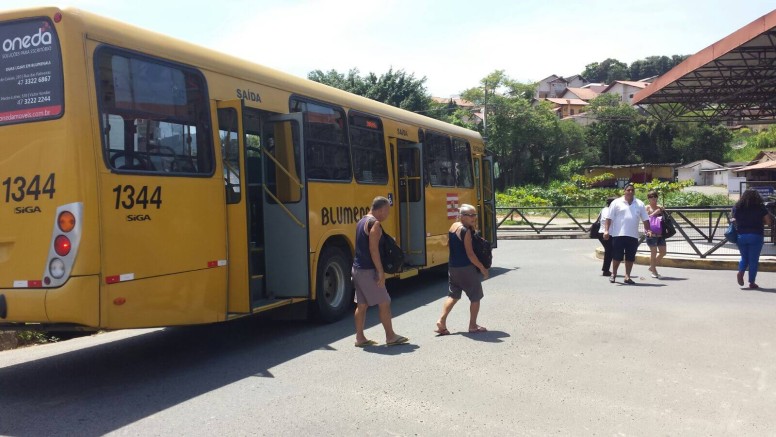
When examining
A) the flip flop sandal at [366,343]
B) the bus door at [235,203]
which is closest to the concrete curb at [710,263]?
the flip flop sandal at [366,343]

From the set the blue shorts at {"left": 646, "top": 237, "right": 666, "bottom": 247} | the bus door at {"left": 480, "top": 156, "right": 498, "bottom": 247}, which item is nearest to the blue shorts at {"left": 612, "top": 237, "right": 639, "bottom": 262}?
the blue shorts at {"left": 646, "top": 237, "right": 666, "bottom": 247}

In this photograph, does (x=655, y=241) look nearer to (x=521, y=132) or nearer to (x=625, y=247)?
(x=625, y=247)

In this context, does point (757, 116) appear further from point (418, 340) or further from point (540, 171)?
point (540, 171)

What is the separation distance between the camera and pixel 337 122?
363 inches

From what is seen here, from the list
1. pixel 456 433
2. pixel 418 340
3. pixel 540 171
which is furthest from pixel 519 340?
pixel 540 171

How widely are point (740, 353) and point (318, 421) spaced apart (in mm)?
4652

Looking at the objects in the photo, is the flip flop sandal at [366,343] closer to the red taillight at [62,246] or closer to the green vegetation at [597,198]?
the red taillight at [62,246]

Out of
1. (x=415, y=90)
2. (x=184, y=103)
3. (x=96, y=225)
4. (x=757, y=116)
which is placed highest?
(x=415, y=90)

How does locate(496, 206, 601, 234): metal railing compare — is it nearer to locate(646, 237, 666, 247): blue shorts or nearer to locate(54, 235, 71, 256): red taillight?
locate(646, 237, 666, 247): blue shorts

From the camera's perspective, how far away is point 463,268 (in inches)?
306

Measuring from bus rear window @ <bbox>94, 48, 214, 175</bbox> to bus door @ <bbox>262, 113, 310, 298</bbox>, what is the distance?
1.31 metres

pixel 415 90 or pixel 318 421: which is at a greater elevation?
pixel 415 90

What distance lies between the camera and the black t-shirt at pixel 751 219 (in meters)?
10.9

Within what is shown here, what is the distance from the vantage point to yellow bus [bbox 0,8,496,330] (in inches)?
213
